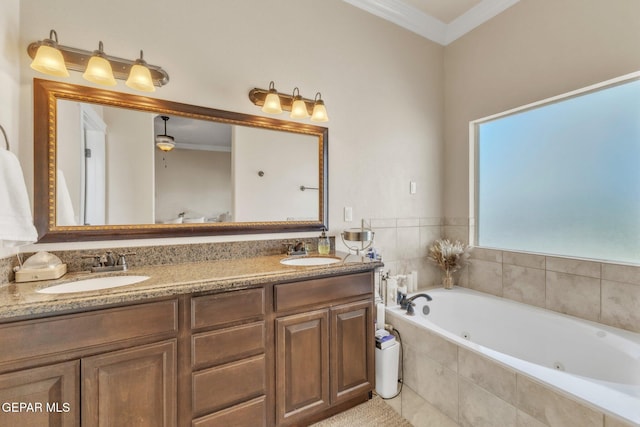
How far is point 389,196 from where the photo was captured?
2525mm

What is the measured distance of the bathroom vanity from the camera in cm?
98

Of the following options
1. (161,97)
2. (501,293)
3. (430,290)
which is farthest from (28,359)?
(501,293)

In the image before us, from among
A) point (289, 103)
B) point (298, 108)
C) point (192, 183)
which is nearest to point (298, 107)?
point (298, 108)

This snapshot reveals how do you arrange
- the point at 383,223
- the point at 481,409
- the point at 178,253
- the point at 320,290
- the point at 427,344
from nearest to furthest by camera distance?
the point at 481,409
the point at 320,290
the point at 178,253
the point at 427,344
the point at 383,223

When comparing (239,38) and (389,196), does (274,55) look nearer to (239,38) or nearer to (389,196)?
(239,38)

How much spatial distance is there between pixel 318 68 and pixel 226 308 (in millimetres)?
1865

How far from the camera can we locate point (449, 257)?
2641 millimetres

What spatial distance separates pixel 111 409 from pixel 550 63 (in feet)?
10.9

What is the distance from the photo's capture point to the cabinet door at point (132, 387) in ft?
3.46

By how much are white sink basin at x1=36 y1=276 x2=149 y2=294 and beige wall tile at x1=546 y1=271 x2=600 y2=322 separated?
271 centimetres

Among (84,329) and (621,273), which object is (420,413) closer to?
(621,273)

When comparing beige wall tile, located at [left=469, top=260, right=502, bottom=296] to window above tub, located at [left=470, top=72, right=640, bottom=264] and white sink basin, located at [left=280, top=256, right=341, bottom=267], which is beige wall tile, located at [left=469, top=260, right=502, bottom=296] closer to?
window above tub, located at [left=470, top=72, right=640, bottom=264]

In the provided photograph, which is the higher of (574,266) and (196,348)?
(574,266)

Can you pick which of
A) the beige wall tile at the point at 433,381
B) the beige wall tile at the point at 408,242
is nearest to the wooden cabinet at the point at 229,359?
the beige wall tile at the point at 433,381
